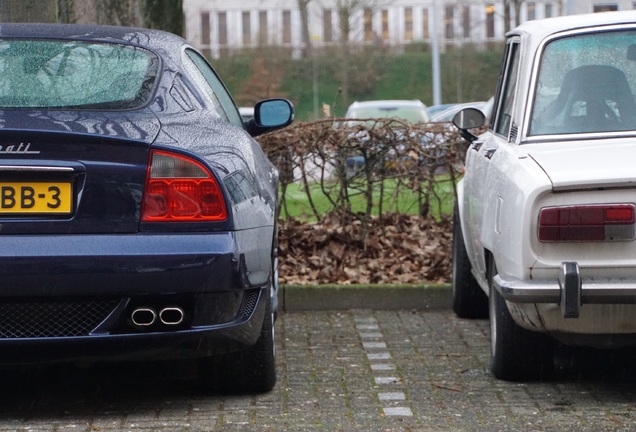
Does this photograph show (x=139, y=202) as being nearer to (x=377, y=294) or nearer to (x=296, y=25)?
(x=377, y=294)

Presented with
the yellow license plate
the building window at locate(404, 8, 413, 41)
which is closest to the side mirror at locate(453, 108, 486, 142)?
the yellow license plate

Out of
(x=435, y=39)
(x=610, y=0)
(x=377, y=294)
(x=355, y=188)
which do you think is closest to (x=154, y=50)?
(x=377, y=294)

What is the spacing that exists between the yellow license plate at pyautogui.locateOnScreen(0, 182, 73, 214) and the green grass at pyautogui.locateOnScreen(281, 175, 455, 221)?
464 centimetres

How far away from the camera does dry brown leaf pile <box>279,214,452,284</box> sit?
911 centimetres

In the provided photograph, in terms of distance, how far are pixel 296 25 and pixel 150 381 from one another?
203ft

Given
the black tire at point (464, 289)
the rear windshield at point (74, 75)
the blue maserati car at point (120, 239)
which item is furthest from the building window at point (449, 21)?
the blue maserati car at point (120, 239)

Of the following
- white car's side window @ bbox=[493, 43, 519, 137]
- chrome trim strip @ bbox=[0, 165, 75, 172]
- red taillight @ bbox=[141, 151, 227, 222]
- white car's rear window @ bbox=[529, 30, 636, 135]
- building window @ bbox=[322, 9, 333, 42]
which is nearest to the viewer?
chrome trim strip @ bbox=[0, 165, 75, 172]

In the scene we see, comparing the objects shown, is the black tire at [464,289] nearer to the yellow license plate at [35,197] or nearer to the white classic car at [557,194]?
the white classic car at [557,194]

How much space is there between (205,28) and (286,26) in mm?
11399

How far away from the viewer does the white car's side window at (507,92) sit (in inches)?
249

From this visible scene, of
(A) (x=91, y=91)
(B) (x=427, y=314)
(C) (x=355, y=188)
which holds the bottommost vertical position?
(B) (x=427, y=314)

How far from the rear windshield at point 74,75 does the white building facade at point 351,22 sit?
149 feet

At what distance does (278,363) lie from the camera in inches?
252

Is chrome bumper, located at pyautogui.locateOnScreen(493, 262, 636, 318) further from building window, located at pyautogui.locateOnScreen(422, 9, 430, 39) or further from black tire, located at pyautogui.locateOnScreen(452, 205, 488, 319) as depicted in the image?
building window, located at pyautogui.locateOnScreen(422, 9, 430, 39)
